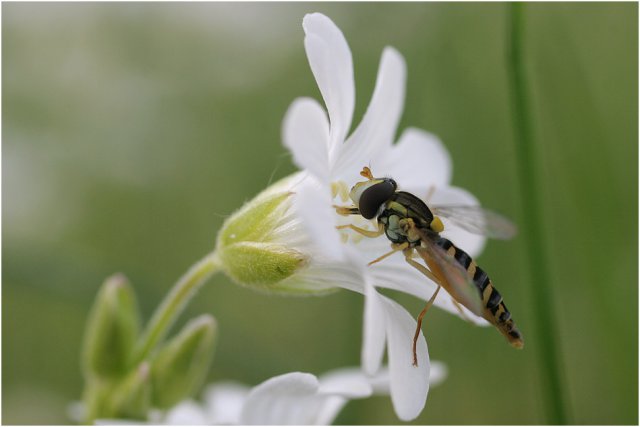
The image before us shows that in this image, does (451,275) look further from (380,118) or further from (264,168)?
(264,168)

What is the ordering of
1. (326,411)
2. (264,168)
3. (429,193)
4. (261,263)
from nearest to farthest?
(261,263), (326,411), (429,193), (264,168)

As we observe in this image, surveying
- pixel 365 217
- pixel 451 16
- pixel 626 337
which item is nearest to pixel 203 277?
pixel 365 217

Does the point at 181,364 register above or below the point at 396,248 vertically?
below

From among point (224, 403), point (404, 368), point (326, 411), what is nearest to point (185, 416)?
point (224, 403)

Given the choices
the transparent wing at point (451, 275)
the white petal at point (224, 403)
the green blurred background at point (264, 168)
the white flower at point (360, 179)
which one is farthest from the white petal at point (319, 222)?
the green blurred background at point (264, 168)

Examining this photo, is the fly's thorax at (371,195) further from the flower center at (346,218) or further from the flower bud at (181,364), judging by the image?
the flower bud at (181,364)

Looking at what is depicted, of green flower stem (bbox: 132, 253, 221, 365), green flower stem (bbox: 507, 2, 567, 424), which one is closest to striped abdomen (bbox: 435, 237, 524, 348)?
green flower stem (bbox: 507, 2, 567, 424)
